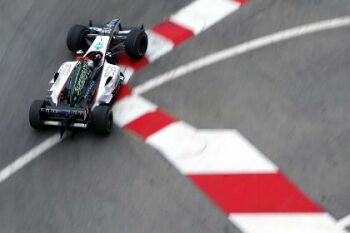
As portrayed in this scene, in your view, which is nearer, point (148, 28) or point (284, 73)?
point (284, 73)

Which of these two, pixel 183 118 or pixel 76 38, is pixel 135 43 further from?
pixel 183 118

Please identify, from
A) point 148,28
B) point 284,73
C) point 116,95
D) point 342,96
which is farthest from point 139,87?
point 342,96

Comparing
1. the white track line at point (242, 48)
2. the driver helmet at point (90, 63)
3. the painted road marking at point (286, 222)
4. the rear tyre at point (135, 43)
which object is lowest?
the painted road marking at point (286, 222)

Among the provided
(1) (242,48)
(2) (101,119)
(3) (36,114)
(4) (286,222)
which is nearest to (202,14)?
(1) (242,48)

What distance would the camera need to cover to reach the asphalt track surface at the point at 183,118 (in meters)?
8.72

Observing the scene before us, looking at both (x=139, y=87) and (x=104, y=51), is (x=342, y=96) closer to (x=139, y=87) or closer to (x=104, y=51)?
(x=139, y=87)

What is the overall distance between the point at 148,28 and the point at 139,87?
1.87 meters

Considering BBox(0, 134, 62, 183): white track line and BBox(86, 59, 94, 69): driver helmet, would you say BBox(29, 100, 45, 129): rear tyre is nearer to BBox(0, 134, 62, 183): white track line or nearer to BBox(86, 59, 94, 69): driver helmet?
BBox(0, 134, 62, 183): white track line

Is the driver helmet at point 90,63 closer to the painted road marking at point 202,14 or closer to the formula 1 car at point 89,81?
the formula 1 car at point 89,81

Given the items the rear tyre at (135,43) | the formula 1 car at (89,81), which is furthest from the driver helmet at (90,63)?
the rear tyre at (135,43)

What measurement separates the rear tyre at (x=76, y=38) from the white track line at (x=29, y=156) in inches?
84.9

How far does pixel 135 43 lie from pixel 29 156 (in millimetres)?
2825

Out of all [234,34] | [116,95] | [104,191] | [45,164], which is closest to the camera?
[104,191]

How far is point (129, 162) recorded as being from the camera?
9477 millimetres
